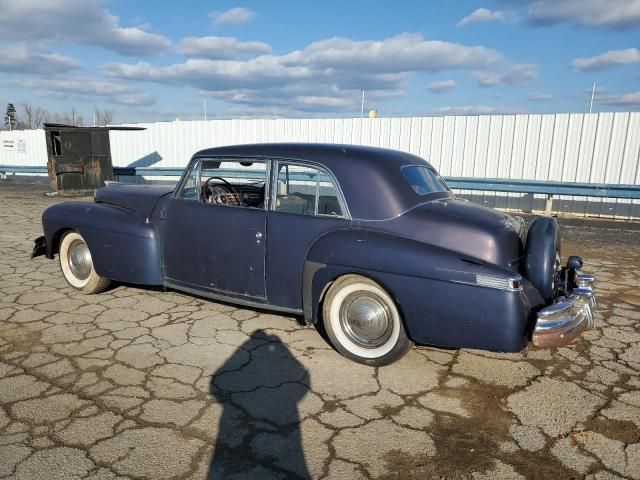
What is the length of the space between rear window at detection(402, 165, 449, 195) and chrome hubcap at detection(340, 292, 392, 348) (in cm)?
98

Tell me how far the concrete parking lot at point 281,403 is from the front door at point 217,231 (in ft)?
1.43

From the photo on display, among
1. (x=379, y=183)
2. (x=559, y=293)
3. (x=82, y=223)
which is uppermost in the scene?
(x=379, y=183)

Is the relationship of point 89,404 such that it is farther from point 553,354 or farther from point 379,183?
point 553,354

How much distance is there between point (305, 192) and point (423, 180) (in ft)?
3.42

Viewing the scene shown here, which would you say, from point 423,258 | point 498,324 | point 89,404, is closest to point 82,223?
point 89,404

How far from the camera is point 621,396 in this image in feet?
9.72

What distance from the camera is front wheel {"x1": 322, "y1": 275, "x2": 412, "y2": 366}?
3256mm

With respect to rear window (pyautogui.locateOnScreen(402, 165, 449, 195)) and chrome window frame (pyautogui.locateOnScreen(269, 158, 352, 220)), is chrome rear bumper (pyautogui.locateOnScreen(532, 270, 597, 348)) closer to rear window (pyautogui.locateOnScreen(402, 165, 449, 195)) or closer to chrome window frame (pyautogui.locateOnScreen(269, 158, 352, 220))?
rear window (pyautogui.locateOnScreen(402, 165, 449, 195))

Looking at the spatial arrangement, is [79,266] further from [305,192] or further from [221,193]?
[305,192]

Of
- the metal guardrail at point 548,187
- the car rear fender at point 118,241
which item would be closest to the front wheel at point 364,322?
the car rear fender at point 118,241

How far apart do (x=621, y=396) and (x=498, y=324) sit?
3.37 ft

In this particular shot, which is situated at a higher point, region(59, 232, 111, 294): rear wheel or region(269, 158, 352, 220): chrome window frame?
region(269, 158, 352, 220): chrome window frame

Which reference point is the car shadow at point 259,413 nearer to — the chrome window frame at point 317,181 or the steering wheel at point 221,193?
the chrome window frame at point 317,181

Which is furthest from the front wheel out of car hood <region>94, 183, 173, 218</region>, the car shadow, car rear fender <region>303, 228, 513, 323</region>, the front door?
car hood <region>94, 183, 173, 218</region>
